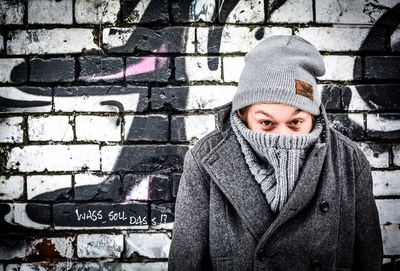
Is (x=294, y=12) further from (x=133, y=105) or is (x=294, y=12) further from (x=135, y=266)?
(x=135, y=266)

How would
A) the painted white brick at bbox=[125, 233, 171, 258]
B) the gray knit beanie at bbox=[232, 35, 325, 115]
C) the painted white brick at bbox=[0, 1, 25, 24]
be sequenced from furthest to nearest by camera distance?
the painted white brick at bbox=[125, 233, 171, 258]
the painted white brick at bbox=[0, 1, 25, 24]
the gray knit beanie at bbox=[232, 35, 325, 115]

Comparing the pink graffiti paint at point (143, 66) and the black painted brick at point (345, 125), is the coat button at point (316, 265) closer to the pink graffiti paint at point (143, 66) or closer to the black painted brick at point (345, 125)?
the black painted brick at point (345, 125)

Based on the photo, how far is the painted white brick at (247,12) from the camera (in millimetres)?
1531

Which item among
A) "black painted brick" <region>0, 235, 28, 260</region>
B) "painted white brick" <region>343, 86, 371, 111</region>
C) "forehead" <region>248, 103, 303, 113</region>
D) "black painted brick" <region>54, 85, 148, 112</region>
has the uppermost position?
"black painted brick" <region>54, 85, 148, 112</region>

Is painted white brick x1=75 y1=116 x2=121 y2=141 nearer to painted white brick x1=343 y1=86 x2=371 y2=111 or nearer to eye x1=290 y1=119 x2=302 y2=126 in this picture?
eye x1=290 y1=119 x2=302 y2=126

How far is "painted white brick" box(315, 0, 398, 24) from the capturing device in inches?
60.4

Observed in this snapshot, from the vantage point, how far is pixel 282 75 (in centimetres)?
109

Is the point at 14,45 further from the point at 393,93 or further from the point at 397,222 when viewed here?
the point at 397,222

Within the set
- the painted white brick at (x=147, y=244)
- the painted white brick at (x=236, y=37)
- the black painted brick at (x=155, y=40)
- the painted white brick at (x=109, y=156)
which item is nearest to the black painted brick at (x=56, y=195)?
the painted white brick at (x=109, y=156)

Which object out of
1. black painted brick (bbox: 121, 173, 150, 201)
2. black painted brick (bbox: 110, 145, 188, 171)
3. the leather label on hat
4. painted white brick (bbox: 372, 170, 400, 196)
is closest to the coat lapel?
the leather label on hat

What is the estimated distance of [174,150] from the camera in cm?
158

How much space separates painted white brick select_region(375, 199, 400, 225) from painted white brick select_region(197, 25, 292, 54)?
0.97 m

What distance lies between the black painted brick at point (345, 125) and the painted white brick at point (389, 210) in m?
0.36

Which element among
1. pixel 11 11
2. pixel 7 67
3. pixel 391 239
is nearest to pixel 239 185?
pixel 391 239
